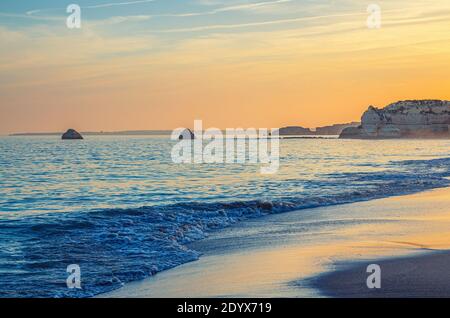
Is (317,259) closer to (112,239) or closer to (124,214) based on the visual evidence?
(112,239)

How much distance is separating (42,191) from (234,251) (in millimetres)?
19400

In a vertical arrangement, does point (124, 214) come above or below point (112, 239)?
above

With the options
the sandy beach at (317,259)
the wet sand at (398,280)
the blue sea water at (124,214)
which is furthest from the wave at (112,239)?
the wet sand at (398,280)

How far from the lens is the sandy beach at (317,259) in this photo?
9531 millimetres

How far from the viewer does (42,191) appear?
3062 centimetres

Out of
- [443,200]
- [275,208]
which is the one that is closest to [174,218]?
[275,208]

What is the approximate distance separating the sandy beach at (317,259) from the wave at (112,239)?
65cm

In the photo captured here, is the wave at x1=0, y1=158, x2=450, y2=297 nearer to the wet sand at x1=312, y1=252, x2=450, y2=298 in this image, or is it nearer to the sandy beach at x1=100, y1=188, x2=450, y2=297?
the sandy beach at x1=100, y1=188, x2=450, y2=297

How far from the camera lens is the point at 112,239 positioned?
15.5 m

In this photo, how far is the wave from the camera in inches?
441

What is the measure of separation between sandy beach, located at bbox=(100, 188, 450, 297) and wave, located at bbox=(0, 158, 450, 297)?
654 millimetres

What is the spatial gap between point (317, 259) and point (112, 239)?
5744 millimetres

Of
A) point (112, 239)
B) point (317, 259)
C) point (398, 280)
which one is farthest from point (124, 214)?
point (398, 280)

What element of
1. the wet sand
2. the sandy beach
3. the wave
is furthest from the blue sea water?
the wet sand
